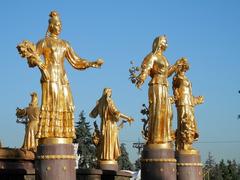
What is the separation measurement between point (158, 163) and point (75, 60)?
3.32 m

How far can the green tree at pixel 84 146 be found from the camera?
4062 centimetres

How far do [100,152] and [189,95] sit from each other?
10.8 feet

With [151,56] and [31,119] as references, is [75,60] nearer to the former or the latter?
[151,56]

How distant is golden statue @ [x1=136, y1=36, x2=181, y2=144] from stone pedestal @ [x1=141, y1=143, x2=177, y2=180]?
0.64 feet

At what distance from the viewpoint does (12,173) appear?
10.2 meters

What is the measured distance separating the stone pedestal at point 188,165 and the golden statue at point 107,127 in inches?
73.4

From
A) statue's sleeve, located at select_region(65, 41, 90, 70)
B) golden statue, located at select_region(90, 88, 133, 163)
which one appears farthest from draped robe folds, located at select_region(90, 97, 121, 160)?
statue's sleeve, located at select_region(65, 41, 90, 70)

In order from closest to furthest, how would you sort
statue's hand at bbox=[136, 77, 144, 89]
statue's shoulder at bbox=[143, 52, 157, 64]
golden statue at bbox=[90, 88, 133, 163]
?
statue's hand at bbox=[136, 77, 144, 89] → statue's shoulder at bbox=[143, 52, 157, 64] → golden statue at bbox=[90, 88, 133, 163]

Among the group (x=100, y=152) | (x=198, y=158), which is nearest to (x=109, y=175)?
(x=100, y=152)

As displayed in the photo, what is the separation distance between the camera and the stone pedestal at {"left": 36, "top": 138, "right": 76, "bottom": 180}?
8.50 metres

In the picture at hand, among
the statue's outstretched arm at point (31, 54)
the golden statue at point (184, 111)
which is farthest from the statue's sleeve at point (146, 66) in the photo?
the statue's outstretched arm at point (31, 54)

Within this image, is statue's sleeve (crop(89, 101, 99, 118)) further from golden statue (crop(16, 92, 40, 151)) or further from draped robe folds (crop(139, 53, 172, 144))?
draped robe folds (crop(139, 53, 172, 144))

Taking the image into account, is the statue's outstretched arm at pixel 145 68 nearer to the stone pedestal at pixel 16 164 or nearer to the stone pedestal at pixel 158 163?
the stone pedestal at pixel 158 163

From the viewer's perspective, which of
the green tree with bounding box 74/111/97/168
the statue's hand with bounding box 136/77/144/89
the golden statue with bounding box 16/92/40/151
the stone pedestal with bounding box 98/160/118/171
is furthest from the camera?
the green tree with bounding box 74/111/97/168
